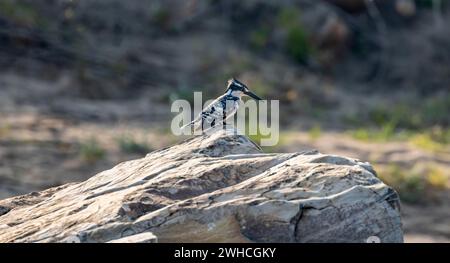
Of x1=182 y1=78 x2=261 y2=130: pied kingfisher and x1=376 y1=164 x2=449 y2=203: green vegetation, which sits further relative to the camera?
x1=376 y1=164 x2=449 y2=203: green vegetation

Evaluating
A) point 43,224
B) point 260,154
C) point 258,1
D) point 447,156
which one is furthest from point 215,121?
point 258,1

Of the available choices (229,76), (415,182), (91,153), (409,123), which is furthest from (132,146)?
(409,123)

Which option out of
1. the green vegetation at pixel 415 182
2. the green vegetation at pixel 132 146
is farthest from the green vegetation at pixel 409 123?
the green vegetation at pixel 132 146

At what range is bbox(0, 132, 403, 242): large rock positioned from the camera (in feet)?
15.6

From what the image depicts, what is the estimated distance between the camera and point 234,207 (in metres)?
4.81

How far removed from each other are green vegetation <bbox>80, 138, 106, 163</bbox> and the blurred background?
0.02 metres

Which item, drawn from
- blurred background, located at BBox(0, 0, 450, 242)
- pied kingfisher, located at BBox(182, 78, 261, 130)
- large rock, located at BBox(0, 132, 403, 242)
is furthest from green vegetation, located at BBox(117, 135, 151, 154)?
large rock, located at BBox(0, 132, 403, 242)

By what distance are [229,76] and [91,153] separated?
3.72m

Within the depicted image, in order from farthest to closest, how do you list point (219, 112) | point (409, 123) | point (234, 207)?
point (409, 123), point (219, 112), point (234, 207)

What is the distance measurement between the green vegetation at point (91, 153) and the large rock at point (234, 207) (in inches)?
222

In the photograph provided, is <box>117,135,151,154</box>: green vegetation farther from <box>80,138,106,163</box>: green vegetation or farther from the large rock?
the large rock

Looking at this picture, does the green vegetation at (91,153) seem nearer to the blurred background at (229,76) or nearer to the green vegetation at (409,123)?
the blurred background at (229,76)

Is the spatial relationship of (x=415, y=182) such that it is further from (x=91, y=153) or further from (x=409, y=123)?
(x=91, y=153)
